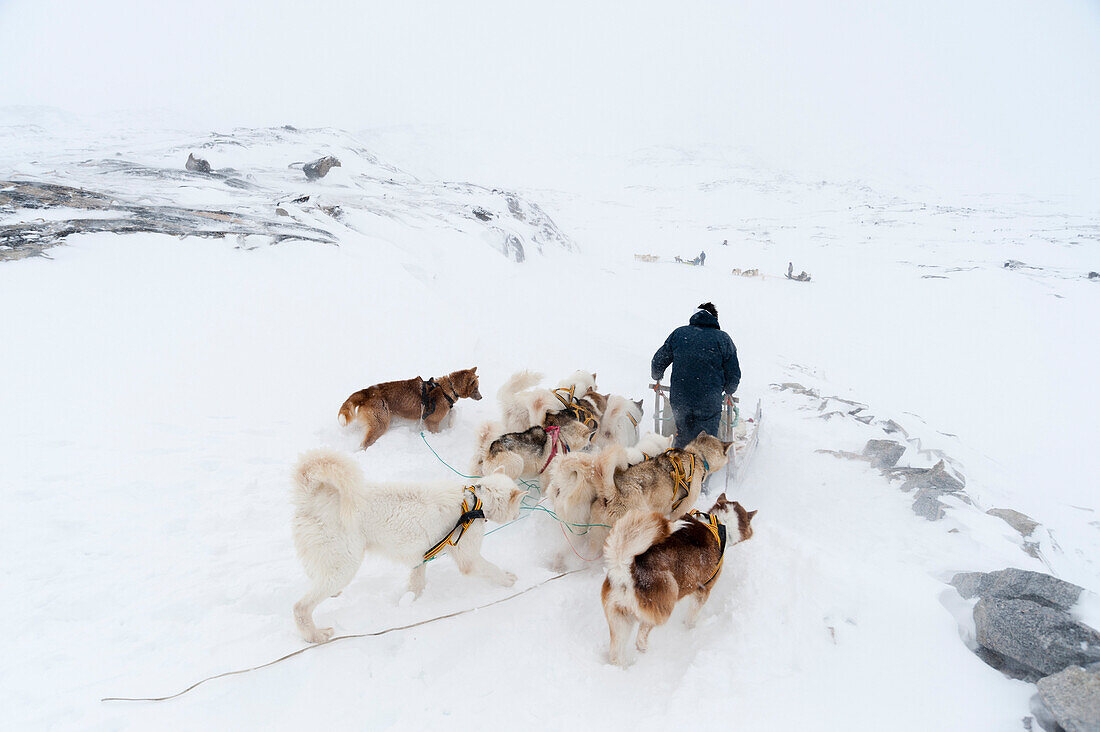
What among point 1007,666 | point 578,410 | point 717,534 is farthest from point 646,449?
point 1007,666

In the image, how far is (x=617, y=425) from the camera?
552cm

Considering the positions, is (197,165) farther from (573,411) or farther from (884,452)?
(884,452)

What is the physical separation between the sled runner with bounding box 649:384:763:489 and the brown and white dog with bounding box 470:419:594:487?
4.34ft

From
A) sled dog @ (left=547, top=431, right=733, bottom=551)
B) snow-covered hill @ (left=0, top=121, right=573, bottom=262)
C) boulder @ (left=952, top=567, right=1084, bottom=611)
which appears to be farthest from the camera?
snow-covered hill @ (left=0, top=121, right=573, bottom=262)

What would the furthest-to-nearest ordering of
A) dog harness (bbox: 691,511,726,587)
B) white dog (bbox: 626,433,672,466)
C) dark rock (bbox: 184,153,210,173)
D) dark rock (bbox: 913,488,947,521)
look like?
dark rock (bbox: 184,153,210,173) → dark rock (bbox: 913,488,947,521) → white dog (bbox: 626,433,672,466) → dog harness (bbox: 691,511,726,587)

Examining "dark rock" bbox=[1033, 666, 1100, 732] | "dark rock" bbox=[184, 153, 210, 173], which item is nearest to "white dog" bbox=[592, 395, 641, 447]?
"dark rock" bbox=[1033, 666, 1100, 732]

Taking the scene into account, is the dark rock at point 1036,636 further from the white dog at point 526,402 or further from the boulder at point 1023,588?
the white dog at point 526,402

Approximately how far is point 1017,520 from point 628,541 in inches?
180

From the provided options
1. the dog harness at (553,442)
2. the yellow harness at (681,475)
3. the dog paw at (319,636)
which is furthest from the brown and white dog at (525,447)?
the dog paw at (319,636)

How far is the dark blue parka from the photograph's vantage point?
4867 mm

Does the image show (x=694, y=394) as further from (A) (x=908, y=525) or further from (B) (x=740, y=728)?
(B) (x=740, y=728)

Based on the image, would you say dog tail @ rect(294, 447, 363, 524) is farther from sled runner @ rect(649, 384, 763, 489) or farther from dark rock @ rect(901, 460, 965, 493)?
dark rock @ rect(901, 460, 965, 493)

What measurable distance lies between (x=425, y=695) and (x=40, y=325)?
6089mm

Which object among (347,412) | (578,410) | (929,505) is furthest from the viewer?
(347,412)
